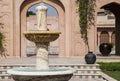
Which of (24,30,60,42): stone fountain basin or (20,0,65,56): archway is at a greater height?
(20,0,65,56): archway

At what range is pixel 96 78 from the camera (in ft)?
38.9

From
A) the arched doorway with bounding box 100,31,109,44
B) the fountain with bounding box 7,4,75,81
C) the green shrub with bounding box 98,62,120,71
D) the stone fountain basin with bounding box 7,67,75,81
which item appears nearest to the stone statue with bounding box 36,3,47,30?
the fountain with bounding box 7,4,75,81

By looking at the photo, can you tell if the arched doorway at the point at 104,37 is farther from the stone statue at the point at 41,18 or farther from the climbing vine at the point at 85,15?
the stone statue at the point at 41,18

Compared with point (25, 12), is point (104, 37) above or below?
below

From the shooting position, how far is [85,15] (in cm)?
1762

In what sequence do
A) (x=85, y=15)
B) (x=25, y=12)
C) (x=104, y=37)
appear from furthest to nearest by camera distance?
(x=104, y=37), (x=25, y=12), (x=85, y=15)

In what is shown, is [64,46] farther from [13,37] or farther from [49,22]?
[49,22]

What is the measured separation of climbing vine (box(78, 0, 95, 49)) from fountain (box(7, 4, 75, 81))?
31.2ft

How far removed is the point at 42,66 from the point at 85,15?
32.8 feet

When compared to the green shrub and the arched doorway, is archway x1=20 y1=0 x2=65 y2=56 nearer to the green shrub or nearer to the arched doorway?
the green shrub

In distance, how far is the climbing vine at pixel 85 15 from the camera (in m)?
17.5

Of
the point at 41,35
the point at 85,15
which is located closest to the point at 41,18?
the point at 41,35

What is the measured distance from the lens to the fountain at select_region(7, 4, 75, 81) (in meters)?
6.97

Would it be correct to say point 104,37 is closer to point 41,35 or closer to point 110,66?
point 110,66
